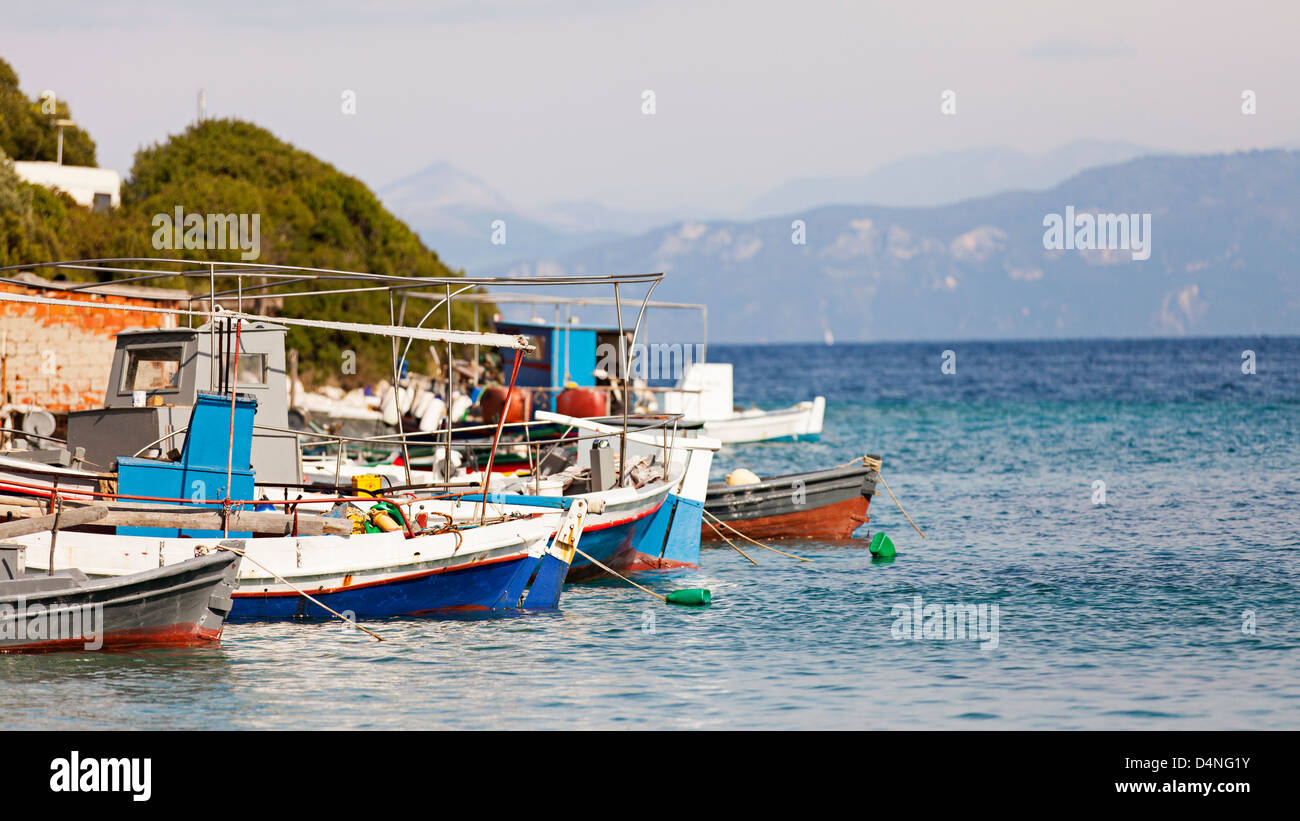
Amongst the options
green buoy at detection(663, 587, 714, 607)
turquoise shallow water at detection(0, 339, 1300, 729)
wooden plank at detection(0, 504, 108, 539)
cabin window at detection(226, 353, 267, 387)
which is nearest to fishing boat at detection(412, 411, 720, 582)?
turquoise shallow water at detection(0, 339, 1300, 729)

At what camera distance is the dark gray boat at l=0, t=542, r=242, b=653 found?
44.9ft

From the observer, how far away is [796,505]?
25297 millimetres

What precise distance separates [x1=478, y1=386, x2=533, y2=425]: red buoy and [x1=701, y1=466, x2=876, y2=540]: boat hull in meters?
6.65

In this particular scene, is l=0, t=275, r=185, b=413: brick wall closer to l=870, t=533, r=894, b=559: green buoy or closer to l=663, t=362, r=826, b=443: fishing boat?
l=870, t=533, r=894, b=559: green buoy

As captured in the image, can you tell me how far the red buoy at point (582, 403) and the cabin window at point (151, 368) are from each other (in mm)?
10822

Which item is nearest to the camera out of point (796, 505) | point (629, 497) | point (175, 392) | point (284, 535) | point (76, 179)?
point (284, 535)

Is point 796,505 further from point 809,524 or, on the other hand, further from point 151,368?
point 151,368

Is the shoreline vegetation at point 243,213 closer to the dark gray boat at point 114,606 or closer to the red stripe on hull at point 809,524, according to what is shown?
the red stripe on hull at point 809,524

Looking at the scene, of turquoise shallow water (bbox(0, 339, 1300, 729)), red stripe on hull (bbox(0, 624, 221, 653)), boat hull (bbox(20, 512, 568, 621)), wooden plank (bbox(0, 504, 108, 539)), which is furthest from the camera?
boat hull (bbox(20, 512, 568, 621))

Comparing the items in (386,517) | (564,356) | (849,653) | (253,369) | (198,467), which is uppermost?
(564,356)

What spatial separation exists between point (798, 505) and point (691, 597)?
7145 millimetres

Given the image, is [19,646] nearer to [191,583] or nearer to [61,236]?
[191,583]

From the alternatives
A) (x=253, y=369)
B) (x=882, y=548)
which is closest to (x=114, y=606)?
(x=253, y=369)

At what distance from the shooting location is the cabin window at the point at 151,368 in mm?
18938
